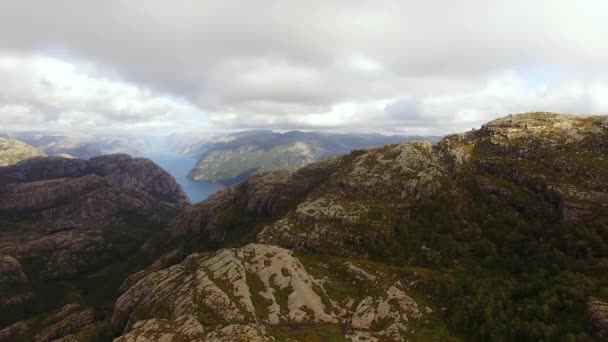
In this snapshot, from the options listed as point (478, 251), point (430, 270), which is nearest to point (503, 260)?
point (478, 251)

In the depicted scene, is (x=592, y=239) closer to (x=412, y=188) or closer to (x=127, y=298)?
(x=412, y=188)

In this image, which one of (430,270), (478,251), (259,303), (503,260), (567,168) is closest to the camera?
(259,303)

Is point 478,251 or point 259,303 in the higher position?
point 478,251

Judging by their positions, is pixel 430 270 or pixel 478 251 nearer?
pixel 430 270

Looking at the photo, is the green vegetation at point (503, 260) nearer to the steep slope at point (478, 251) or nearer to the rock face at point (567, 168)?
the steep slope at point (478, 251)

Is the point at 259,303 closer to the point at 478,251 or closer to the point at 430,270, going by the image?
the point at 430,270

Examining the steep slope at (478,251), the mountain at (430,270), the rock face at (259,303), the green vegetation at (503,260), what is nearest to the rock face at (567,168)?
the steep slope at (478,251)

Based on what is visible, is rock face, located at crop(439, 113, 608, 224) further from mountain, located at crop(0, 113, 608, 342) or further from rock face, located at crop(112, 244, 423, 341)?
rock face, located at crop(112, 244, 423, 341)
